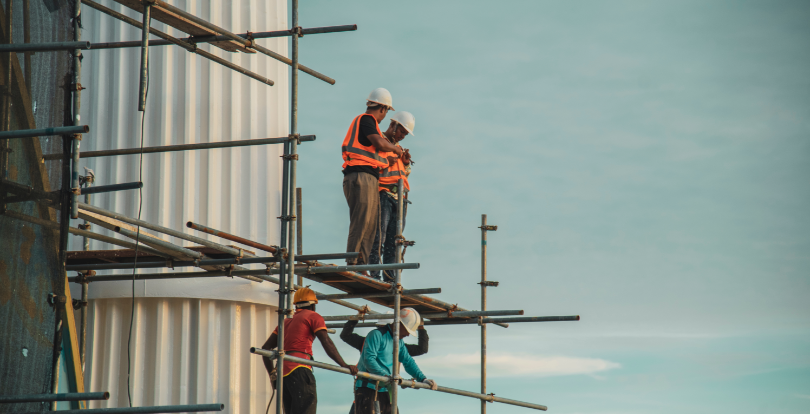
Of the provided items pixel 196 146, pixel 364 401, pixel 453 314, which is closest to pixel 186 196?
pixel 196 146

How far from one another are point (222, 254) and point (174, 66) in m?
3.69

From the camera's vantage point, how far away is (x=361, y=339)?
11328 mm

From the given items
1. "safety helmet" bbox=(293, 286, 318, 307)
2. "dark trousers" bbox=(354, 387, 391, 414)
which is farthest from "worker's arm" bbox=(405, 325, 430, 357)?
"safety helmet" bbox=(293, 286, 318, 307)

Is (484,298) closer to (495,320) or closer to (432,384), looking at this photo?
(495,320)

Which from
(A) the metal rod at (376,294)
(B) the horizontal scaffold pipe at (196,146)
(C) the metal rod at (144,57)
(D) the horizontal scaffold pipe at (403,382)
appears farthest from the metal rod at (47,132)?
(A) the metal rod at (376,294)

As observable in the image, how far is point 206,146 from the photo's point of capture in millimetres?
11016

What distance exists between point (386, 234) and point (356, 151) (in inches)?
53.2

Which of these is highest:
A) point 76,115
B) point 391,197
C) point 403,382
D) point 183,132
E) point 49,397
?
point 183,132

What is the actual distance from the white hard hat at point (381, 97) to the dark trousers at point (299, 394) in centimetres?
340

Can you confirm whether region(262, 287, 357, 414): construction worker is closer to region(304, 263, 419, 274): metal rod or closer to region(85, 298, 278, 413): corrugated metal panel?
region(304, 263, 419, 274): metal rod

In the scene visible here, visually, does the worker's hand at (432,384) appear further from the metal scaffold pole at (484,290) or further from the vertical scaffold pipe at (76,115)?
the vertical scaffold pipe at (76,115)

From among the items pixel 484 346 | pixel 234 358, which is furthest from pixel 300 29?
pixel 484 346

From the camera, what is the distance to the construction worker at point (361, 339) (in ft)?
37.1

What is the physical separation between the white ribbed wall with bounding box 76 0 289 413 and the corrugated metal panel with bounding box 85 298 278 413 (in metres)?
0.01
